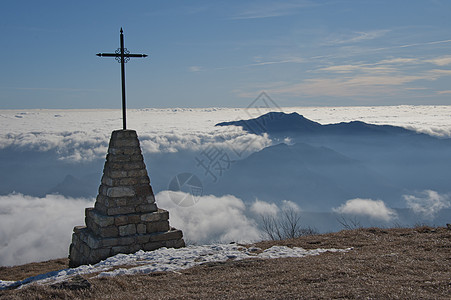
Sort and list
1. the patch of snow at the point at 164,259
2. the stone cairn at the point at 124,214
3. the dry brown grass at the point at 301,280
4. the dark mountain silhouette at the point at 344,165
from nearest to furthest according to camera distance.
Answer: the dry brown grass at the point at 301,280
the patch of snow at the point at 164,259
the stone cairn at the point at 124,214
the dark mountain silhouette at the point at 344,165

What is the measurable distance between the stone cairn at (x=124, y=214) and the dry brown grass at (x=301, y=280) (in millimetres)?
3024

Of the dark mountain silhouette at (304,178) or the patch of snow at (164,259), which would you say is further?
the dark mountain silhouette at (304,178)

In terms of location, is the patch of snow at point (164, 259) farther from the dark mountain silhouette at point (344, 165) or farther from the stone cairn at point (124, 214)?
the dark mountain silhouette at point (344, 165)

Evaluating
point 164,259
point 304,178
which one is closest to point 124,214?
point 164,259

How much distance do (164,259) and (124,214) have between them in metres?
2.25

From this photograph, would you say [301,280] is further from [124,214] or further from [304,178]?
[304,178]

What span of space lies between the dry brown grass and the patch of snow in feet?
1.68

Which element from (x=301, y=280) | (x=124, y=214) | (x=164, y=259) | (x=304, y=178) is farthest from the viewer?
(x=304, y=178)

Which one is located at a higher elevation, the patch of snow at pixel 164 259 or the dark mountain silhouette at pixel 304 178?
the patch of snow at pixel 164 259

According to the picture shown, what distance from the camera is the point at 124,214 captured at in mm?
10461

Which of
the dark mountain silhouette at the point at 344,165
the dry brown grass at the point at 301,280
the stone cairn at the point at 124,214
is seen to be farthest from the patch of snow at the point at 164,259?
the dark mountain silhouette at the point at 344,165

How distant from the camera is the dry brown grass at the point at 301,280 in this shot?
216 inches

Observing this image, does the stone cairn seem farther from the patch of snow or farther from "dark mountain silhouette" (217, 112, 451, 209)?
"dark mountain silhouette" (217, 112, 451, 209)

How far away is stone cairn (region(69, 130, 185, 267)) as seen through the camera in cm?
1019
